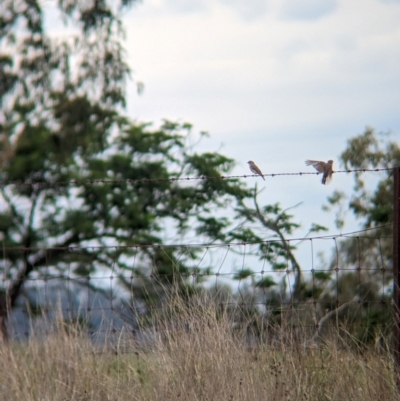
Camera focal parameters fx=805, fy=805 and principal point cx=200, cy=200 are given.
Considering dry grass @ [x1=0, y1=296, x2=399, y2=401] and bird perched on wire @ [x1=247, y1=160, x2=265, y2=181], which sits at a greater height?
bird perched on wire @ [x1=247, y1=160, x2=265, y2=181]

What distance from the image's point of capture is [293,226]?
12.5 metres

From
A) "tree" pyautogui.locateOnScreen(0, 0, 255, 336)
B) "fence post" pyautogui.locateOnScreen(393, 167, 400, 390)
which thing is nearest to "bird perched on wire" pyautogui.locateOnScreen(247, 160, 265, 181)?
"fence post" pyautogui.locateOnScreen(393, 167, 400, 390)

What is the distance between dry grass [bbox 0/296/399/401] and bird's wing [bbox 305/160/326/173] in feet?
3.35

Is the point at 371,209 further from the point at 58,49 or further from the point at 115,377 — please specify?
the point at 115,377

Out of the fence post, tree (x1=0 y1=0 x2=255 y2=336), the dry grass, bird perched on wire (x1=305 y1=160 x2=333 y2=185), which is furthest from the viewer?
tree (x1=0 y1=0 x2=255 y2=336)

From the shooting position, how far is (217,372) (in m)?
4.16

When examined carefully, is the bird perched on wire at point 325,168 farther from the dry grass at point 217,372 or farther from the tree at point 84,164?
the tree at point 84,164

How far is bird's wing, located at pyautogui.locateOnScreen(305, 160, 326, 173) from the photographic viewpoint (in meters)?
4.75

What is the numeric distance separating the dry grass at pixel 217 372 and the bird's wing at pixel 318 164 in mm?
1021

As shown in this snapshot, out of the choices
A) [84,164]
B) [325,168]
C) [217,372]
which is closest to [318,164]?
[325,168]

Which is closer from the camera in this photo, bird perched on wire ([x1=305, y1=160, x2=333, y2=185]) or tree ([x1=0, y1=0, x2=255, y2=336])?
bird perched on wire ([x1=305, y1=160, x2=333, y2=185])

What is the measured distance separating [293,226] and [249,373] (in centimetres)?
840

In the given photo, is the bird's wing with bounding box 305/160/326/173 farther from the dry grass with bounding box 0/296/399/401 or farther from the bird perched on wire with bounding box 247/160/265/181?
the dry grass with bounding box 0/296/399/401

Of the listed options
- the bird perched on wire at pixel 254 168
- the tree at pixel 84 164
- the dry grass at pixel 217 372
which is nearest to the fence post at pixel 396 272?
the dry grass at pixel 217 372
